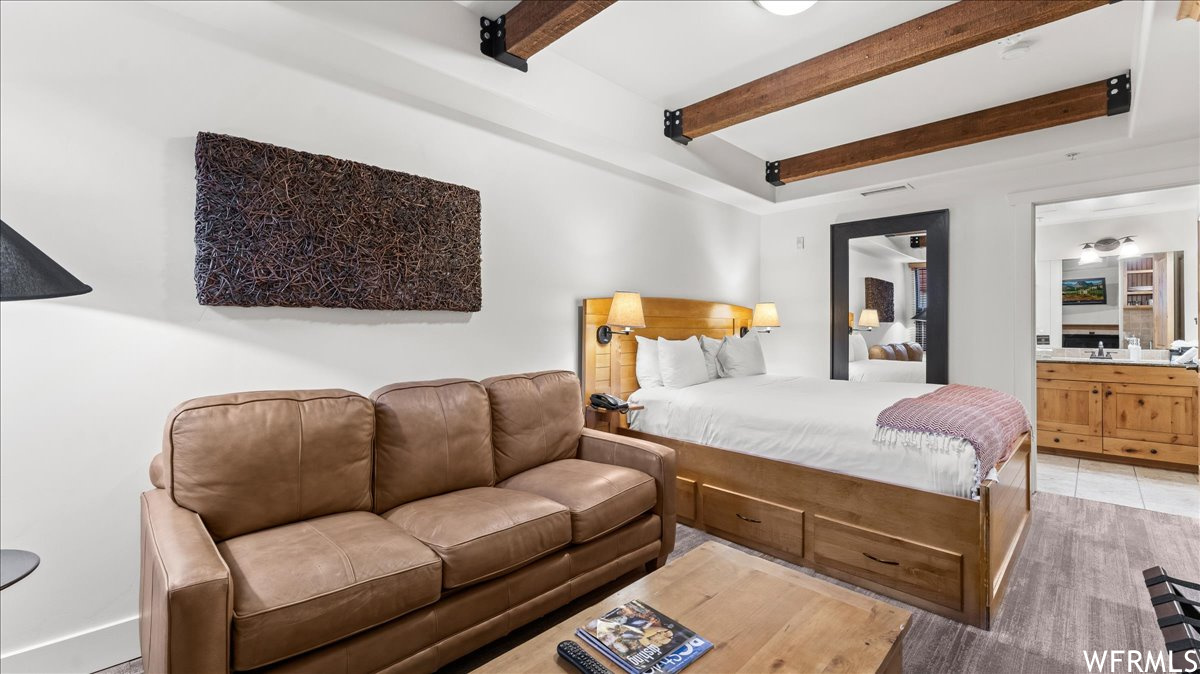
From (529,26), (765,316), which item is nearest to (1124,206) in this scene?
(765,316)

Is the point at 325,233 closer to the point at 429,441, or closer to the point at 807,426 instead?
the point at 429,441

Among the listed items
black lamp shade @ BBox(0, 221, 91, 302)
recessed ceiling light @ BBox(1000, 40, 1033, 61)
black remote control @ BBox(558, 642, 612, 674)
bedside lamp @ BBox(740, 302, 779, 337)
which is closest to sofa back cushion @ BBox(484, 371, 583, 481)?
black remote control @ BBox(558, 642, 612, 674)

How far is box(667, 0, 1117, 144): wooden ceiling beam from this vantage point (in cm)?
226

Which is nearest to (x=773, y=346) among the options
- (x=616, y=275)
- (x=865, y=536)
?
(x=616, y=275)

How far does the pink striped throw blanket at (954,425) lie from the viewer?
2266mm

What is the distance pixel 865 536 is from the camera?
8.07 feet

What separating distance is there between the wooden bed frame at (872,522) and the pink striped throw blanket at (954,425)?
0.12 m

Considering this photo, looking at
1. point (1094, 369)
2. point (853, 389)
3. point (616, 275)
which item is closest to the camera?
point (853, 389)

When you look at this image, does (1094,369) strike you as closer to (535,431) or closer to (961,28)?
(961,28)

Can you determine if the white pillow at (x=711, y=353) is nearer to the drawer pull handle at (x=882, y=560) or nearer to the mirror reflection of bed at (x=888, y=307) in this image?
the mirror reflection of bed at (x=888, y=307)

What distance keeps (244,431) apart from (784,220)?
4.93 metres

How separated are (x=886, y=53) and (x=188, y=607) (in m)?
3.44

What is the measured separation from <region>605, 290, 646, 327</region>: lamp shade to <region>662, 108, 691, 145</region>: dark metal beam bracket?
3.83 feet

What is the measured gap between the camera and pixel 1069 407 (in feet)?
15.8
